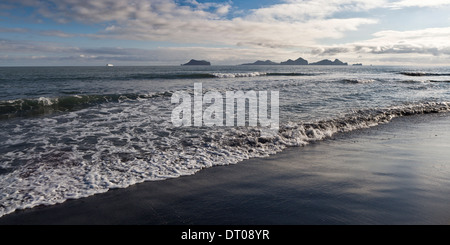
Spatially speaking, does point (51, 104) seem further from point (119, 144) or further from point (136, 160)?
point (136, 160)

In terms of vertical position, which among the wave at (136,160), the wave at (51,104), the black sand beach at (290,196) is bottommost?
the black sand beach at (290,196)

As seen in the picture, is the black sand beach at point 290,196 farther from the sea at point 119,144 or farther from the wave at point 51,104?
the wave at point 51,104

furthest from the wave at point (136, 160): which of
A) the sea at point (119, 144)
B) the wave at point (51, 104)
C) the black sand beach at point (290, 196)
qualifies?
the wave at point (51, 104)

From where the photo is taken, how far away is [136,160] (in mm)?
5547

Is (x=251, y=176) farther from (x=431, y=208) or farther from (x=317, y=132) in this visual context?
(x=317, y=132)

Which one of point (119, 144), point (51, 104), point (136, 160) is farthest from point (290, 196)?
point (51, 104)

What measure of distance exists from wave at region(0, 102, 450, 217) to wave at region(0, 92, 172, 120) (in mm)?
5697

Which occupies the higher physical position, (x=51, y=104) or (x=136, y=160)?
(x=51, y=104)

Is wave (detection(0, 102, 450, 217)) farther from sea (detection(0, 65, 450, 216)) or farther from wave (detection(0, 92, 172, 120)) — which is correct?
wave (detection(0, 92, 172, 120))

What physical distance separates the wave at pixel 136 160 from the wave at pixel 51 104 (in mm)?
5697

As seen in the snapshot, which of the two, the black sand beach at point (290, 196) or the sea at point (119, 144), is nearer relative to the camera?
the black sand beach at point (290, 196)

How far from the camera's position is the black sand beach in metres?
3.41

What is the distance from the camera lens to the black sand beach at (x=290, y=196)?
3.41 meters

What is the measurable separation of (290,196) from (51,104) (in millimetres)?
14062
